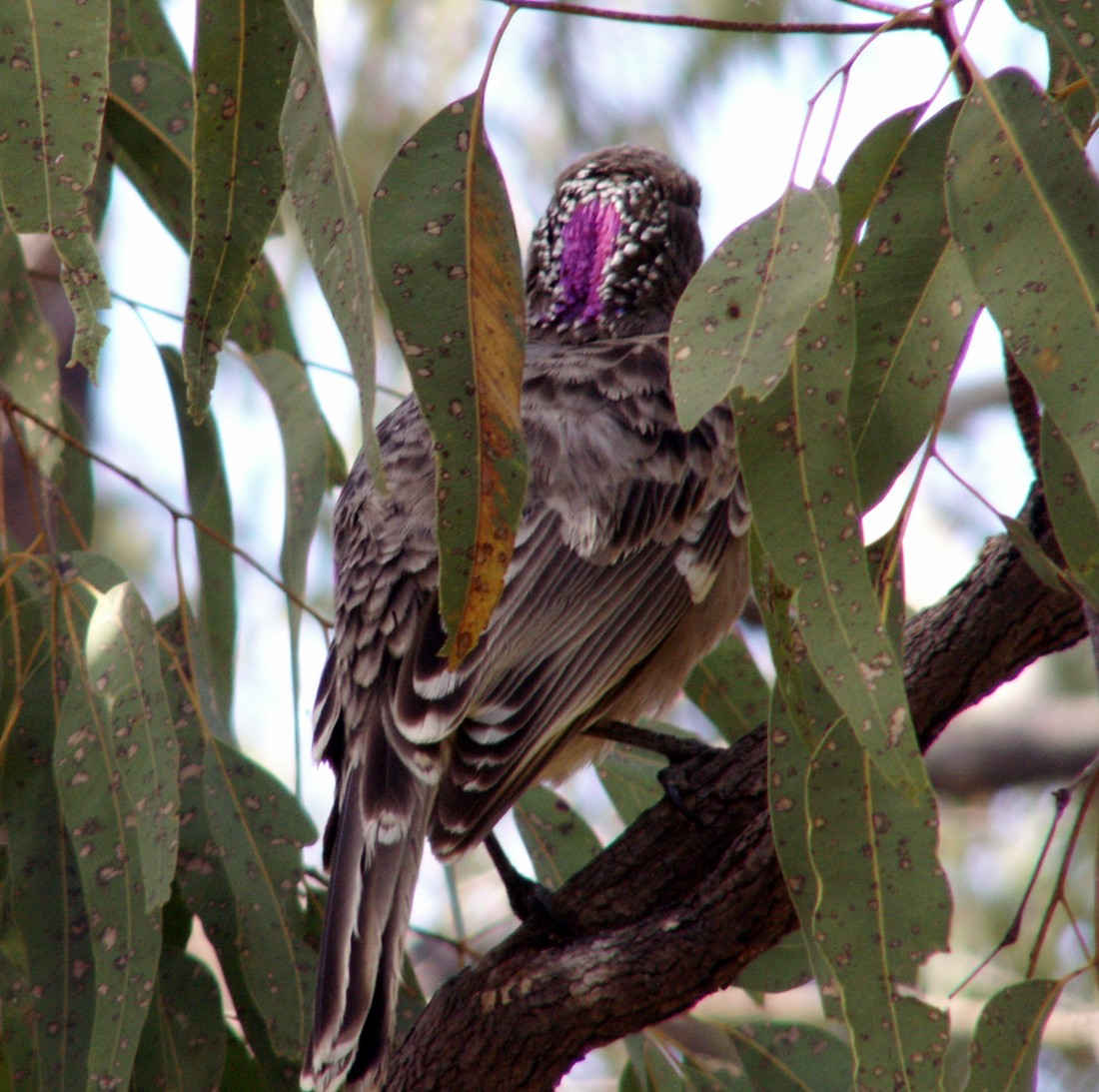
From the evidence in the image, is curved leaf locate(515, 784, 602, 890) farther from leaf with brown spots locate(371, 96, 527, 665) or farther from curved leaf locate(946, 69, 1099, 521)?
curved leaf locate(946, 69, 1099, 521)

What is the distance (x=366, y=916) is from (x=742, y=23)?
3.92ft

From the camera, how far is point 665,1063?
252 cm

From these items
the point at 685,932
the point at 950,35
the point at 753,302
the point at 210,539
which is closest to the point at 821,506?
the point at 753,302

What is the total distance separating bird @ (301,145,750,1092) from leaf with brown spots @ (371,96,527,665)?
37cm

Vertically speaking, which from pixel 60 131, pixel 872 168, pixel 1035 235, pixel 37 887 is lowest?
pixel 1035 235

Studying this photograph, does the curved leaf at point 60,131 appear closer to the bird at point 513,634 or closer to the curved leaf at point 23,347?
the bird at point 513,634

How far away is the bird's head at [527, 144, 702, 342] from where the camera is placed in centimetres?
322

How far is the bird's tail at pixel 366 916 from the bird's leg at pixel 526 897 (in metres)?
0.17

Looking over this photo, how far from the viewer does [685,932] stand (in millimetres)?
1945

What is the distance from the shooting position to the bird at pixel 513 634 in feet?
6.73

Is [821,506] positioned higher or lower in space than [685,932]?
higher

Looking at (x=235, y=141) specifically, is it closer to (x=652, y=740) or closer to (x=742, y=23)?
(x=742, y=23)

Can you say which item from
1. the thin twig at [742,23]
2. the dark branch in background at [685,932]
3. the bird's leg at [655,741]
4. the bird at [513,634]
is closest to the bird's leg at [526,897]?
the dark branch in background at [685,932]

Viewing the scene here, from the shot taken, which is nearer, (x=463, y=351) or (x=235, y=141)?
(x=463, y=351)
